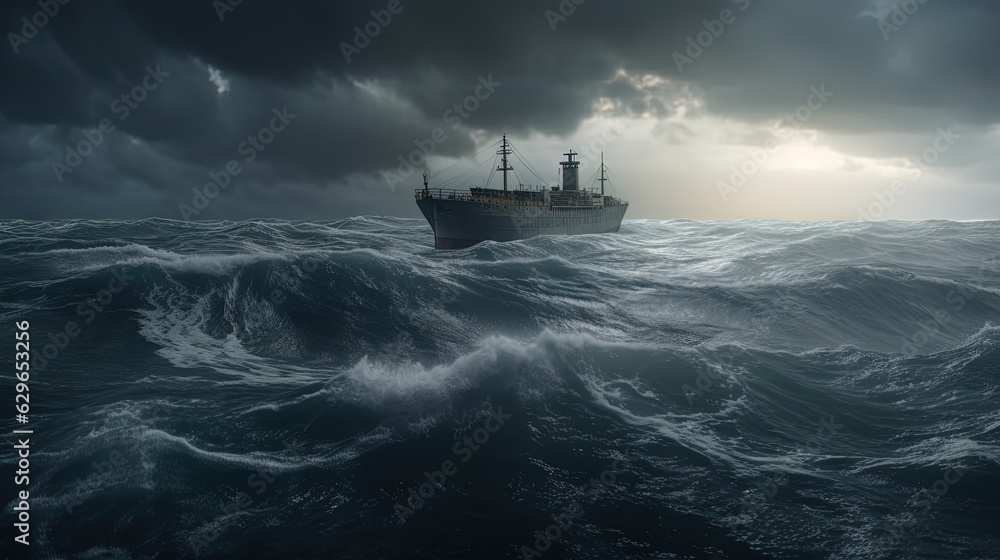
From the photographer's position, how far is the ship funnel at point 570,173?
3868 inches

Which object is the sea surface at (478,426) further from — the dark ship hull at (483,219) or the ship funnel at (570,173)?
the ship funnel at (570,173)

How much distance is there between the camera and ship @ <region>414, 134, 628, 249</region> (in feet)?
200

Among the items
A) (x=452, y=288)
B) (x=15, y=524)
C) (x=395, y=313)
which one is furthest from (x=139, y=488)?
(x=452, y=288)

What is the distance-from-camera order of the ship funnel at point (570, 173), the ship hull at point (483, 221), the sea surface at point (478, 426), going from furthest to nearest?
1. the ship funnel at point (570, 173)
2. the ship hull at point (483, 221)
3. the sea surface at point (478, 426)

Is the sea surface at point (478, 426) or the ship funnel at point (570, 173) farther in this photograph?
the ship funnel at point (570, 173)

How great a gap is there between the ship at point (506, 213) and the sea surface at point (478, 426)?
127ft

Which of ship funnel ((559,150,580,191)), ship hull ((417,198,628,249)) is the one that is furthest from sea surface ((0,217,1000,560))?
ship funnel ((559,150,580,191))

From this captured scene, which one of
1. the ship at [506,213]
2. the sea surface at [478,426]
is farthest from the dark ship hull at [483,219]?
the sea surface at [478,426]

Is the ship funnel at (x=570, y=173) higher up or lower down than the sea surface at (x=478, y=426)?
higher up

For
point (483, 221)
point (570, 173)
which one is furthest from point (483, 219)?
point (570, 173)

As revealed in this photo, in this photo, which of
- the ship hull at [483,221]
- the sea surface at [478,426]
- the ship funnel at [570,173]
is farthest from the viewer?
the ship funnel at [570,173]

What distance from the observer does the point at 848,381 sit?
551 inches

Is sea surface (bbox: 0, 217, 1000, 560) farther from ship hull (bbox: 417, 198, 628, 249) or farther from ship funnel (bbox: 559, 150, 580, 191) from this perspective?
ship funnel (bbox: 559, 150, 580, 191)

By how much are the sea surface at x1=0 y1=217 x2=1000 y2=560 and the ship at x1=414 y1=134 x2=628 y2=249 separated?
38699 millimetres
